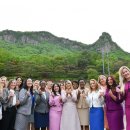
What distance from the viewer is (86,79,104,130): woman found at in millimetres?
8109

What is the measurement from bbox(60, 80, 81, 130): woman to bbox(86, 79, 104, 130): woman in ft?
1.37

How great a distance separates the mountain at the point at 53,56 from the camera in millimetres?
69750

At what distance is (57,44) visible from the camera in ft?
428

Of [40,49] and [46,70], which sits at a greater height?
[40,49]

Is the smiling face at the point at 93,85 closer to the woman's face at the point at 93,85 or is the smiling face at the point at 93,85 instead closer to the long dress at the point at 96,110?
the woman's face at the point at 93,85

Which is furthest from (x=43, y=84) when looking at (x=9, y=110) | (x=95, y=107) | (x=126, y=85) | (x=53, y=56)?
(x=53, y=56)

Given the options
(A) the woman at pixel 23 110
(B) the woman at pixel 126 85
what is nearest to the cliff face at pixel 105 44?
(A) the woman at pixel 23 110

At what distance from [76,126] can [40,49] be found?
355 ft

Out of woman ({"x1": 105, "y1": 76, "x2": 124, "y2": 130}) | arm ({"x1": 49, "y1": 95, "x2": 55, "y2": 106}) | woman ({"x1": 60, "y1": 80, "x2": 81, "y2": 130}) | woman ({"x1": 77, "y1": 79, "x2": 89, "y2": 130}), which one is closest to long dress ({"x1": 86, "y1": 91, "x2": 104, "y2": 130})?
woman ({"x1": 77, "y1": 79, "x2": 89, "y2": 130})

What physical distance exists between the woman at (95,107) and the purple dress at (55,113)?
2.59 ft

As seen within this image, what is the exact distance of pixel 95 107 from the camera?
8.14m

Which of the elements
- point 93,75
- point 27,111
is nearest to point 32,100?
point 27,111

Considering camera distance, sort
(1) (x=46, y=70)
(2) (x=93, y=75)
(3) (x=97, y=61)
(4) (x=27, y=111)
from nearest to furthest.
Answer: (4) (x=27, y=111) → (2) (x=93, y=75) → (1) (x=46, y=70) → (3) (x=97, y=61)

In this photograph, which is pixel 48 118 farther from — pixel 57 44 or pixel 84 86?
pixel 57 44
